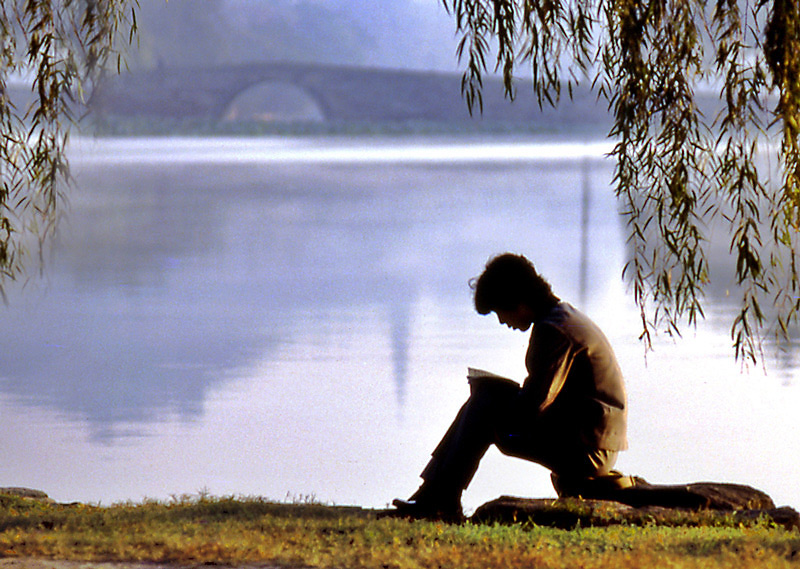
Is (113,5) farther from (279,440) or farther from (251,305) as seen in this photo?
(251,305)

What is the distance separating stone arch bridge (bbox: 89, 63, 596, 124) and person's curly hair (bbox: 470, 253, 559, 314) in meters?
46.3

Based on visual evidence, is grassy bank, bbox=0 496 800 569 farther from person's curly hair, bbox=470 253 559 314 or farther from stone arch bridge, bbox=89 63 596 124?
stone arch bridge, bbox=89 63 596 124

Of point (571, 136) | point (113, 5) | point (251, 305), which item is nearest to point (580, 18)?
point (113, 5)

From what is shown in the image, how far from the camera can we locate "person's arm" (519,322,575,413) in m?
3.26

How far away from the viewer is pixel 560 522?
341cm

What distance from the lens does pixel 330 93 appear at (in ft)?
173

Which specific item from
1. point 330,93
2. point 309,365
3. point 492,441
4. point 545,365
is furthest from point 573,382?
point 330,93

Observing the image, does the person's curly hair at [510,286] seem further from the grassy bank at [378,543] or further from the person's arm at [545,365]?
the grassy bank at [378,543]

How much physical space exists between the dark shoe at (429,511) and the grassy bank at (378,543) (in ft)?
0.28

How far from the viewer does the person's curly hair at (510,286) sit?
10.9ft

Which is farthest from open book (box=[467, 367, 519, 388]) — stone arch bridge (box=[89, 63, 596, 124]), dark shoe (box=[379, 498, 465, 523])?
stone arch bridge (box=[89, 63, 596, 124])

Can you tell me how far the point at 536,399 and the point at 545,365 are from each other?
94mm

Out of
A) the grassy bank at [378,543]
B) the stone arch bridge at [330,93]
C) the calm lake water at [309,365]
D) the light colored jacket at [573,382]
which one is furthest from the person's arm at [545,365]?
the stone arch bridge at [330,93]

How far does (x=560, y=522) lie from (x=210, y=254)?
37.1 feet
